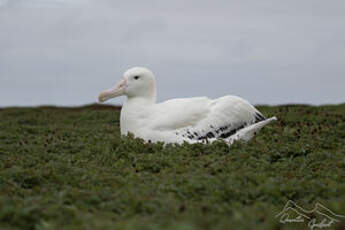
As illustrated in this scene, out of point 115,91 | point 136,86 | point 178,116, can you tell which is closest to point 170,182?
point 178,116

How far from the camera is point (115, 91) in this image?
11.0 meters

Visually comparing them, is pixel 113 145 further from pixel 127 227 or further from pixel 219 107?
pixel 127 227

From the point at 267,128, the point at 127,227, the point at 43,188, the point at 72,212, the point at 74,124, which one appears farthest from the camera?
the point at 74,124

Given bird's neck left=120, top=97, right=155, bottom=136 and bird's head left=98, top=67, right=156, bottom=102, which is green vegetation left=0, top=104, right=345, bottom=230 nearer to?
bird's neck left=120, top=97, right=155, bottom=136

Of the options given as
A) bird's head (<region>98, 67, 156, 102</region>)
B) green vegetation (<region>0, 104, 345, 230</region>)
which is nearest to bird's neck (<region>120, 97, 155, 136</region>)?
bird's head (<region>98, 67, 156, 102</region>)

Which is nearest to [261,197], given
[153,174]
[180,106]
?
[153,174]

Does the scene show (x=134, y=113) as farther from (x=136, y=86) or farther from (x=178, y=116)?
(x=178, y=116)

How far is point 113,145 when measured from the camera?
33.4 ft

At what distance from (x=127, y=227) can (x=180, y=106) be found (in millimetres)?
6431

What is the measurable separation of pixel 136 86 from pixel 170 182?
3891mm

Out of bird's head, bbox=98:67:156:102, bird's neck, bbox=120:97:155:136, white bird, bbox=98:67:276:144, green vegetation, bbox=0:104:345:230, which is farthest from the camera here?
bird's head, bbox=98:67:156:102

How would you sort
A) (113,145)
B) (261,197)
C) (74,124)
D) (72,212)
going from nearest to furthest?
1. (72,212)
2. (261,197)
3. (113,145)
4. (74,124)

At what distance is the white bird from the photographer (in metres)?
10.2

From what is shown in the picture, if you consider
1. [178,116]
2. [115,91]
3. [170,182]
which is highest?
[115,91]
